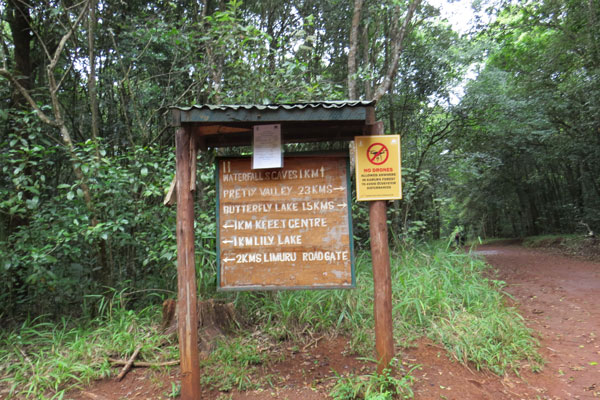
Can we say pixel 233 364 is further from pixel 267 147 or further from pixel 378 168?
pixel 378 168

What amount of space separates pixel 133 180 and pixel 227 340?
2.28m

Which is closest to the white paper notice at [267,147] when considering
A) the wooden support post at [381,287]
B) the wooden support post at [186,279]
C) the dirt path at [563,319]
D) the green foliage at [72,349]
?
the wooden support post at [186,279]

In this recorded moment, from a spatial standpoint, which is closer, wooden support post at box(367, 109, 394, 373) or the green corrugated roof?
the green corrugated roof

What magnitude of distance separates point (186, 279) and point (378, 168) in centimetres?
193

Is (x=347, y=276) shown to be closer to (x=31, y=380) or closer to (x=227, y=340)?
(x=227, y=340)

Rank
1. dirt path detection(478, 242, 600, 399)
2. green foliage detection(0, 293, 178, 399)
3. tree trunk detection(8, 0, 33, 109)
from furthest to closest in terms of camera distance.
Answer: tree trunk detection(8, 0, 33, 109)
dirt path detection(478, 242, 600, 399)
green foliage detection(0, 293, 178, 399)

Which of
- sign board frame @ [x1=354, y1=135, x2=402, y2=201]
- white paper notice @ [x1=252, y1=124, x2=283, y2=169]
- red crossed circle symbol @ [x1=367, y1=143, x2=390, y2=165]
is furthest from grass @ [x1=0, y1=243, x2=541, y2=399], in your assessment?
white paper notice @ [x1=252, y1=124, x2=283, y2=169]

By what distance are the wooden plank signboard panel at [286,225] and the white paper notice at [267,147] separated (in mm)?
132

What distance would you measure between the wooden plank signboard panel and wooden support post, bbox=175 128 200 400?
0.27 meters

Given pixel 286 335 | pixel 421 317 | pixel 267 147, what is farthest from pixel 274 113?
pixel 421 317

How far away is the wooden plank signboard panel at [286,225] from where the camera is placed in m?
3.03

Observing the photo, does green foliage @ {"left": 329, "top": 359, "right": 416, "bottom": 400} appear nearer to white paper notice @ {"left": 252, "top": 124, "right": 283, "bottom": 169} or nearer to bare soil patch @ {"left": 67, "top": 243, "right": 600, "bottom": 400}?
bare soil patch @ {"left": 67, "top": 243, "right": 600, "bottom": 400}

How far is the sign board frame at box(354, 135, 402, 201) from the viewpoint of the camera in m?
2.98

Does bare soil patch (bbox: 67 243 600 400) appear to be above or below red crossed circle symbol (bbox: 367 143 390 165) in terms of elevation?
below
